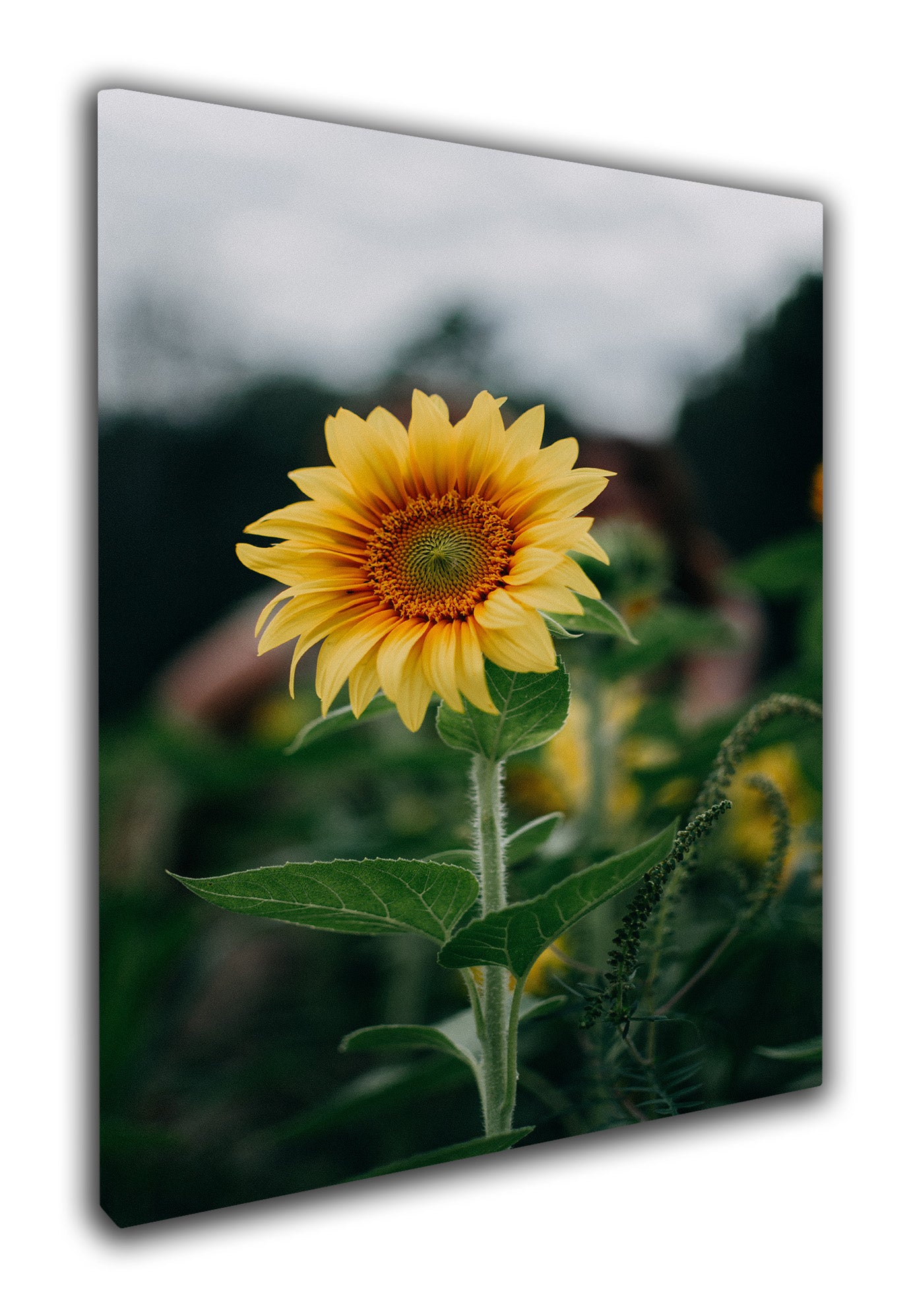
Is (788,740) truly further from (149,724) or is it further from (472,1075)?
(149,724)

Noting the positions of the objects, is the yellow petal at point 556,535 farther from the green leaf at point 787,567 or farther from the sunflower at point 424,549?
the green leaf at point 787,567

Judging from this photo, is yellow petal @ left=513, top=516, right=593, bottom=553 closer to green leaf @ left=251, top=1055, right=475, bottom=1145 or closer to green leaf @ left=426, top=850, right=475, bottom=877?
green leaf @ left=426, top=850, right=475, bottom=877

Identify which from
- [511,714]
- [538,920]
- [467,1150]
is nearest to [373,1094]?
[467,1150]

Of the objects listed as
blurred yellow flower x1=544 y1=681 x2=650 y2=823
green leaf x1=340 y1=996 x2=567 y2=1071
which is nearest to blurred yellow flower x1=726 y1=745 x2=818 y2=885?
blurred yellow flower x1=544 y1=681 x2=650 y2=823

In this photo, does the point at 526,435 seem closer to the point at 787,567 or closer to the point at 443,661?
the point at 443,661
